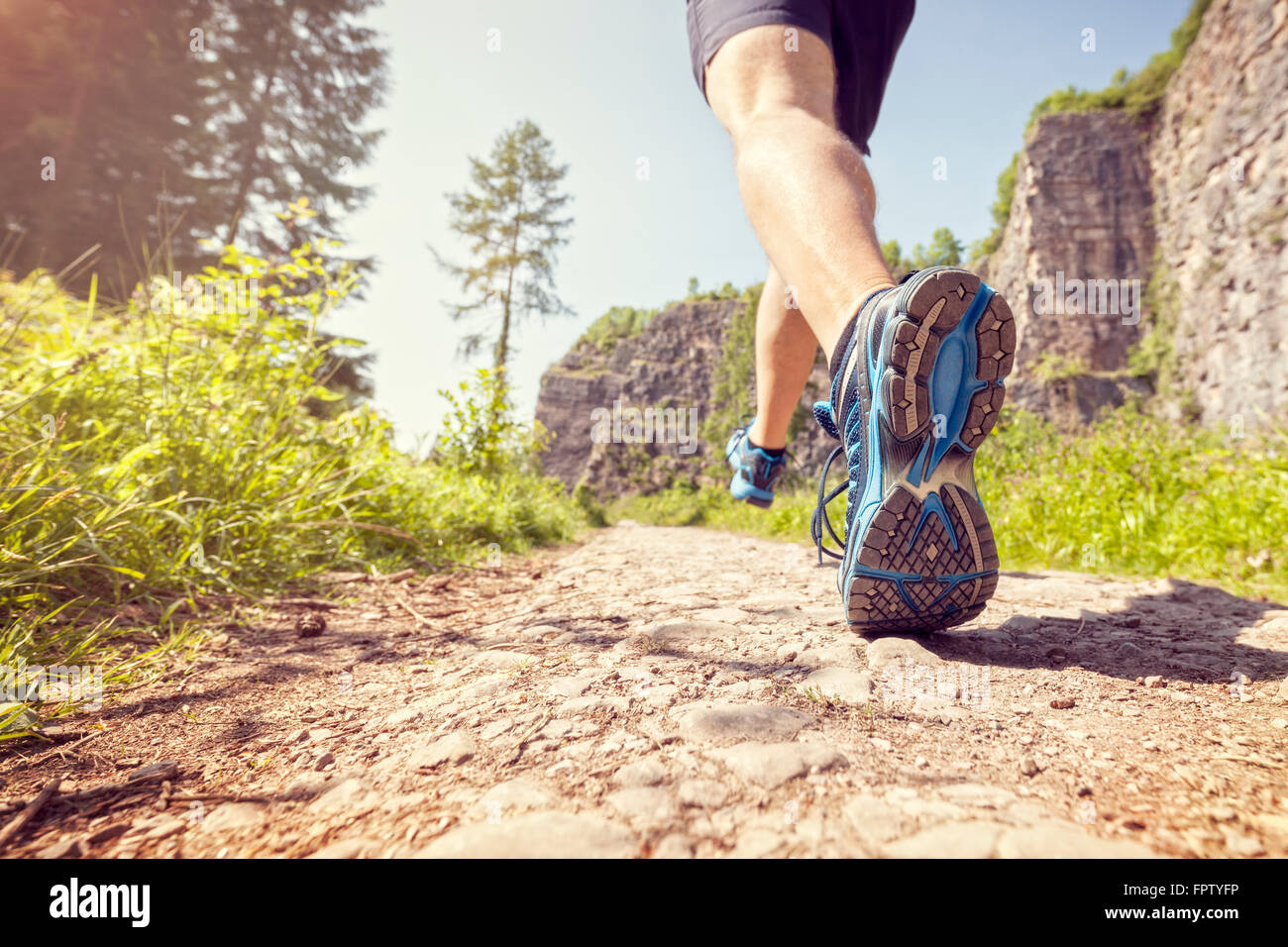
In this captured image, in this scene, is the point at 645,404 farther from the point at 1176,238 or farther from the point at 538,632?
the point at 538,632

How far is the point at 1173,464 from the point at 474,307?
14920 mm

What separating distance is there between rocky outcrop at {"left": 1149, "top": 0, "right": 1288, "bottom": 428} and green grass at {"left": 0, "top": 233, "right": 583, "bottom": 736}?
42.9 feet

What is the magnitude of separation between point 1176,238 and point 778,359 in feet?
60.1

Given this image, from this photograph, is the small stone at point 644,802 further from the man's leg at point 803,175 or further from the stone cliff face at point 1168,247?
the stone cliff face at point 1168,247

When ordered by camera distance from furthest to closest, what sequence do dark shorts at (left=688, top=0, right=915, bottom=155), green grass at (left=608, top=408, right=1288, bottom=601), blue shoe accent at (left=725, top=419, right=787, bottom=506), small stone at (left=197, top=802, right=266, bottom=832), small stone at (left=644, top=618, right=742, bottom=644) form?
1. green grass at (left=608, top=408, right=1288, bottom=601)
2. blue shoe accent at (left=725, top=419, right=787, bottom=506)
3. dark shorts at (left=688, top=0, right=915, bottom=155)
4. small stone at (left=644, top=618, right=742, bottom=644)
5. small stone at (left=197, top=802, right=266, bottom=832)

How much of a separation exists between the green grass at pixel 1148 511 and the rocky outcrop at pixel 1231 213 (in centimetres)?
888

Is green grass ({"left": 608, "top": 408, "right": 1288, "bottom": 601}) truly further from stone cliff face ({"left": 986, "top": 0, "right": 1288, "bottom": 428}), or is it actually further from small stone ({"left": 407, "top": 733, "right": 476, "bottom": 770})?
stone cliff face ({"left": 986, "top": 0, "right": 1288, "bottom": 428})

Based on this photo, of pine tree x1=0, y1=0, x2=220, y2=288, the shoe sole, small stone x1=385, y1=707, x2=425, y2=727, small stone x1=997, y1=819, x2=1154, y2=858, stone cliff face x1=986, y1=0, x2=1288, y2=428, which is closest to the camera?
small stone x1=997, y1=819, x2=1154, y2=858

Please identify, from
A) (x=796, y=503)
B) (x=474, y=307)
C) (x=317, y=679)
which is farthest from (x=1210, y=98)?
(x=317, y=679)

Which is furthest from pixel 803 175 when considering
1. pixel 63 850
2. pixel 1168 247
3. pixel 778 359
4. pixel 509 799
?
pixel 1168 247

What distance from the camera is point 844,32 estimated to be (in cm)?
142

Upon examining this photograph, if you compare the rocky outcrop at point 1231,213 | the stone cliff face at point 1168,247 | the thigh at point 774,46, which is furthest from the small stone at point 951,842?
the rocky outcrop at point 1231,213

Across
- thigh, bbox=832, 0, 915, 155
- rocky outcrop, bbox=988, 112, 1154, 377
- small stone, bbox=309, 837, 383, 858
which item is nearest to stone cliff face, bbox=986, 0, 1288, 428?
rocky outcrop, bbox=988, 112, 1154, 377

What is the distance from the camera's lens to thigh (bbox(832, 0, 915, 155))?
1.43 metres
